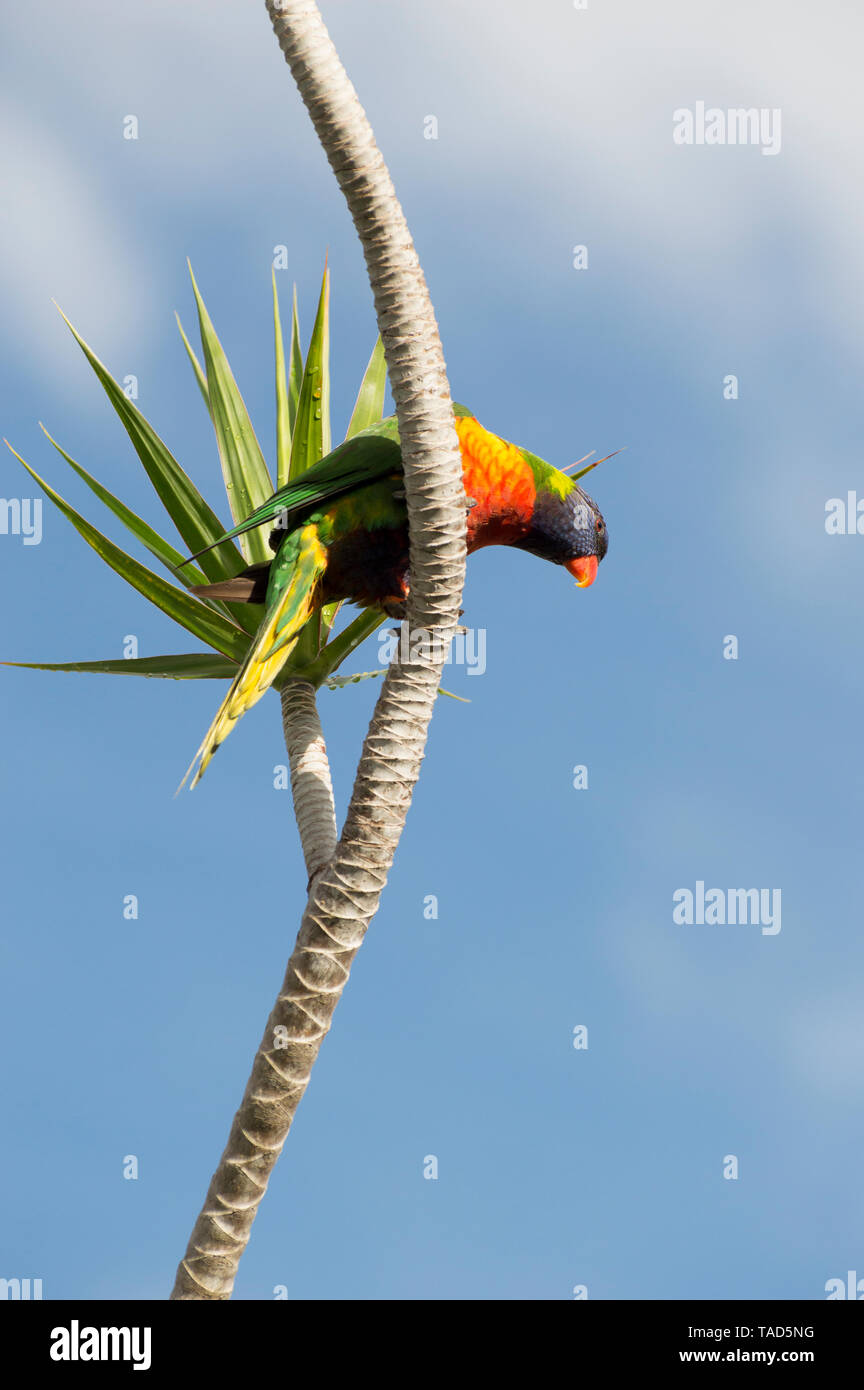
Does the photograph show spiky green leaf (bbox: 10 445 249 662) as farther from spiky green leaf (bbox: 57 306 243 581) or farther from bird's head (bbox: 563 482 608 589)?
bird's head (bbox: 563 482 608 589)

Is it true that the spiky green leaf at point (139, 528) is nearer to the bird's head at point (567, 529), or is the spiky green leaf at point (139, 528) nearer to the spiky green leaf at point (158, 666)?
the spiky green leaf at point (158, 666)

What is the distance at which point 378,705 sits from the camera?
11.7 feet

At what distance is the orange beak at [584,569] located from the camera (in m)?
4.89

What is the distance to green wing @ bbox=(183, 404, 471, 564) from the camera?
4.16 m

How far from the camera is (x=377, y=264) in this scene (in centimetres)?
337

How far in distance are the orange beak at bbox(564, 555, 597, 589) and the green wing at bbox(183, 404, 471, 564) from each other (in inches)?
41.9

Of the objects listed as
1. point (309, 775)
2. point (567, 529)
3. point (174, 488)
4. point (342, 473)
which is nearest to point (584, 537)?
point (567, 529)

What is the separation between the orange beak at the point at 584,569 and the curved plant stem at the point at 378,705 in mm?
1486

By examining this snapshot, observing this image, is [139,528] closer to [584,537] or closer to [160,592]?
[160,592]

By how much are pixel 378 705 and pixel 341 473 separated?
41.4 inches

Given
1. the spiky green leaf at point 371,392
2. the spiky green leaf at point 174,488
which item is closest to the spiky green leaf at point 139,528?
the spiky green leaf at point 174,488
